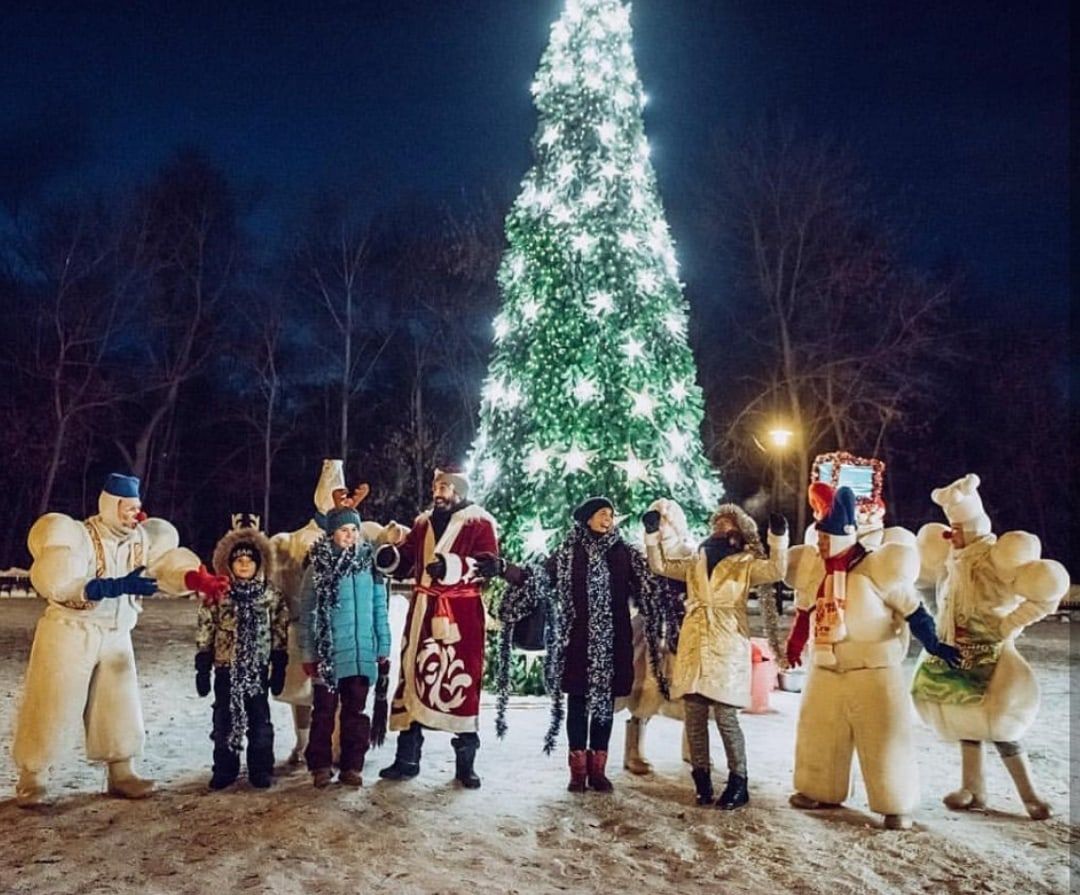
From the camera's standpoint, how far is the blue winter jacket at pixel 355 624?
6895mm

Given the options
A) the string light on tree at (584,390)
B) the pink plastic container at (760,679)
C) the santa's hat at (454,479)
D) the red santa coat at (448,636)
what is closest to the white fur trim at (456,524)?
the red santa coat at (448,636)

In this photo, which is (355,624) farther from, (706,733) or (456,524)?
(706,733)

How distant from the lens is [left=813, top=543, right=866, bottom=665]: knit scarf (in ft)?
21.3

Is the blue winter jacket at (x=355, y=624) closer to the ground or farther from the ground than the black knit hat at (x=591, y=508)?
closer to the ground

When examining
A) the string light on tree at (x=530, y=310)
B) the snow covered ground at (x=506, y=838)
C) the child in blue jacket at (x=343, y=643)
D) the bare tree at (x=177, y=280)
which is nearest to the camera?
the snow covered ground at (x=506, y=838)

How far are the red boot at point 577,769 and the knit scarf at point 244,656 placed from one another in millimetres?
2036

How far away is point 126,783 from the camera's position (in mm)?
6637

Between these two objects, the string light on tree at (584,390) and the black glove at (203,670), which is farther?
the string light on tree at (584,390)

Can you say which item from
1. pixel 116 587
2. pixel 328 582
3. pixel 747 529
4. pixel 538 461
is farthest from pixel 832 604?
pixel 538 461

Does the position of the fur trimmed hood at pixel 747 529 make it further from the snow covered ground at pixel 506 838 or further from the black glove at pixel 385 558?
Answer: the black glove at pixel 385 558

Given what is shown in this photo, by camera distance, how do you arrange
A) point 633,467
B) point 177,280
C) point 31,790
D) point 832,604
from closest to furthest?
point 31,790, point 832,604, point 633,467, point 177,280

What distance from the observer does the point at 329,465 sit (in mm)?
8516

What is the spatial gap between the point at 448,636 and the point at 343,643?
670 millimetres

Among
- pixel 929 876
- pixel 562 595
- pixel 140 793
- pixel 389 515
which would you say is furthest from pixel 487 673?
pixel 389 515
